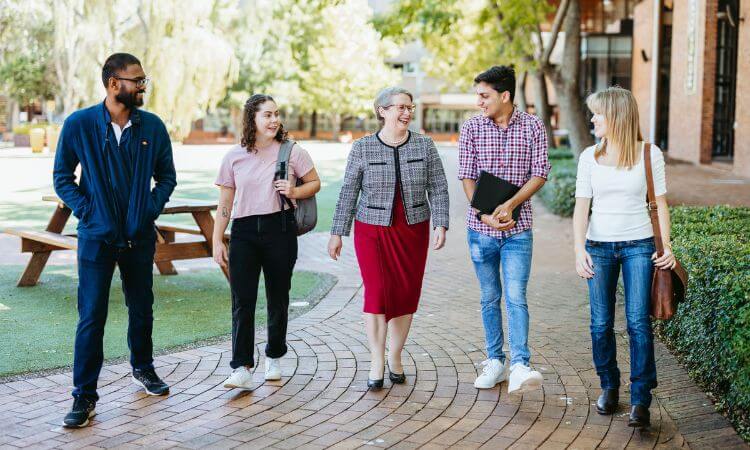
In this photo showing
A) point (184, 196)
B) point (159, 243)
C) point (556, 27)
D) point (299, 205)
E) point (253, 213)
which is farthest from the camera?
point (184, 196)

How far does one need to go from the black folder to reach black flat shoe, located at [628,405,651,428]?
1.35 m

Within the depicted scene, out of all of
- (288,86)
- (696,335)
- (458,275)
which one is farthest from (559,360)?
(288,86)

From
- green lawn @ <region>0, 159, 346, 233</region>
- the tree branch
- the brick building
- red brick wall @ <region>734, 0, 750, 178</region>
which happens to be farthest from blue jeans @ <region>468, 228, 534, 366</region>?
the brick building

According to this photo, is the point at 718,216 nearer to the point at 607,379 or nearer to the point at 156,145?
the point at 607,379

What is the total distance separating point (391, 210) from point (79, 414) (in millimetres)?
2078

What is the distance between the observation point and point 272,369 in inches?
218

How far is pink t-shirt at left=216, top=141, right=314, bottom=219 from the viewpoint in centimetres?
531

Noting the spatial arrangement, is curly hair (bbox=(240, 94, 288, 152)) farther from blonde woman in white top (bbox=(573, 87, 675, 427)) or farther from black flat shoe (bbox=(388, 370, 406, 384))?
blonde woman in white top (bbox=(573, 87, 675, 427))

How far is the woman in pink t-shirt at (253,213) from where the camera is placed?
17.4ft

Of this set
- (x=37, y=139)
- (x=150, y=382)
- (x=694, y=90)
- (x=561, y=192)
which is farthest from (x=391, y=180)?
(x=37, y=139)

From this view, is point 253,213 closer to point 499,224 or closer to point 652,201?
point 499,224

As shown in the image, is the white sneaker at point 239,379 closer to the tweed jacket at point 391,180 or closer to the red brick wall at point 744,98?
the tweed jacket at point 391,180

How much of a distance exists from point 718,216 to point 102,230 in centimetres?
553

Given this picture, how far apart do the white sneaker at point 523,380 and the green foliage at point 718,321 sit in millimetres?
987
